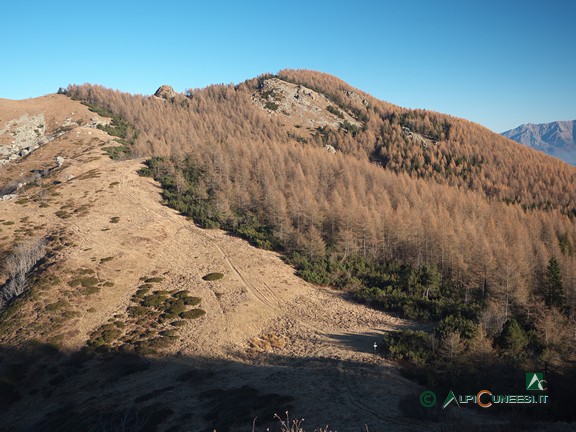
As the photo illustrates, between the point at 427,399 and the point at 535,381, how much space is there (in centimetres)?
783

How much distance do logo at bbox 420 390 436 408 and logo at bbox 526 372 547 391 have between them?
20.8 feet

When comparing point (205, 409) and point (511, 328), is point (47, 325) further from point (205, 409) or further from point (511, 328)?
point (511, 328)

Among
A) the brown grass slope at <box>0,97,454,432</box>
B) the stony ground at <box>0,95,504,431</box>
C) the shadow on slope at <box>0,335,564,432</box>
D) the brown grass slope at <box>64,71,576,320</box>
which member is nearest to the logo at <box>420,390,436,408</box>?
the shadow on slope at <box>0,335,564,432</box>

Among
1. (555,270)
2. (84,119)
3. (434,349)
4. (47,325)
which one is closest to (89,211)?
(47,325)

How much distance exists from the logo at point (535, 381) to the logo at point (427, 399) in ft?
20.8

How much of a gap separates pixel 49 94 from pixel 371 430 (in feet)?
735

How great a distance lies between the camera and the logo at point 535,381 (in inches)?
882

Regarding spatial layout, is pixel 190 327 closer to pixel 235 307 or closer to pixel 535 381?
pixel 235 307

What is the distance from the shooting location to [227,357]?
1388 inches

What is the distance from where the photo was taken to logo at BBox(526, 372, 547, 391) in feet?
73.5

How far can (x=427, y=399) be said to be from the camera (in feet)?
75.9

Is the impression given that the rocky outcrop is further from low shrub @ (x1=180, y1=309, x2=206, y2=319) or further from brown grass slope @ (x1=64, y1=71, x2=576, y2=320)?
low shrub @ (x1=180, y1=309, x2=206, y2=319)

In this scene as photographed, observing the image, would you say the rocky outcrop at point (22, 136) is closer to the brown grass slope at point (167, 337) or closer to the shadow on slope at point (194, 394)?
the brown grass slope at point (167, 337)

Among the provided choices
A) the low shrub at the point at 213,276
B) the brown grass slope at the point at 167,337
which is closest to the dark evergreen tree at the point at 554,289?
the brown grass slope at the point at 167,337
